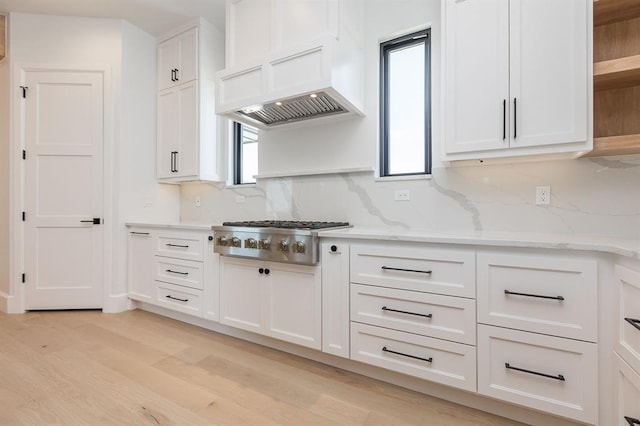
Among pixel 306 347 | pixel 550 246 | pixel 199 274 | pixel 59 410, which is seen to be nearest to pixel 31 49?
pixel 199 274

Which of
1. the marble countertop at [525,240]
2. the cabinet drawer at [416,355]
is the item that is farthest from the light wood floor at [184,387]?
the marble countertop at [525,240]

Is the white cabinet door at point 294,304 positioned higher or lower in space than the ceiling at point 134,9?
lower

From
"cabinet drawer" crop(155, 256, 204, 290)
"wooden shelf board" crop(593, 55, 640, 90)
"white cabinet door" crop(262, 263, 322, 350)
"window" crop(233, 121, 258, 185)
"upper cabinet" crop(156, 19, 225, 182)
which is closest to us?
"wooden shelf board" crop(593, 55, 640, 90)

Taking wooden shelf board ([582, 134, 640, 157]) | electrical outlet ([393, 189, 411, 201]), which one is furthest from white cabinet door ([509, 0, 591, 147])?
electrical outlet ([393, 189, 411, 201])

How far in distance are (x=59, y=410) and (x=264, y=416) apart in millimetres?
1067

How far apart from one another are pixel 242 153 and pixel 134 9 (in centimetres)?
164

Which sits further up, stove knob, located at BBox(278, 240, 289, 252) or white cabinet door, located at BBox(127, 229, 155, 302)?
stove knob, located at BBox(278, 240, 289, 252)

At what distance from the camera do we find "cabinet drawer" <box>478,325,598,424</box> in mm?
1371

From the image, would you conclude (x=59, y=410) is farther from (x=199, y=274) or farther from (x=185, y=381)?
(x=199, y=274)

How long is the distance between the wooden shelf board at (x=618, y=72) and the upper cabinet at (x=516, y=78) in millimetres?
56

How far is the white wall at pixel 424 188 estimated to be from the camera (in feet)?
5.88

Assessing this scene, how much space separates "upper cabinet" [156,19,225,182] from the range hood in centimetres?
78

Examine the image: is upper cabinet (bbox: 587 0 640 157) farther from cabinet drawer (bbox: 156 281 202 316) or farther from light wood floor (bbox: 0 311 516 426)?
cabinet drawer (bbox: 156 281 202 316)

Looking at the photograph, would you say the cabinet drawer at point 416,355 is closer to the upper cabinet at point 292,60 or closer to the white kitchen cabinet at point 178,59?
the upper cabinet at point 292,60
